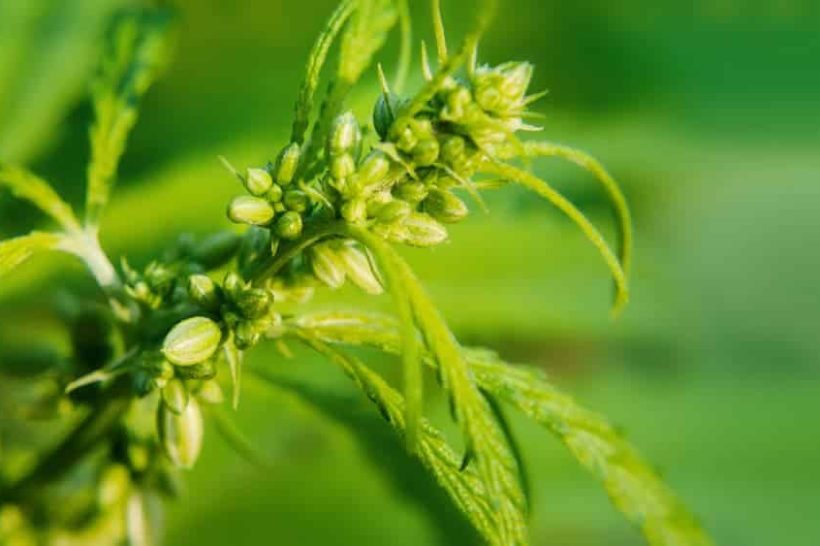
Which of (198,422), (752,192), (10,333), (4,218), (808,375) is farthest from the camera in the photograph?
(752,192)

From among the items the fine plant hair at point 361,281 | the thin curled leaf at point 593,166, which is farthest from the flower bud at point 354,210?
the thin curled leaf at point 593,166

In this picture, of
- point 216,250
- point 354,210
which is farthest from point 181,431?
point 354,210

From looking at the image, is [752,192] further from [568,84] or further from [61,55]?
[61,55]

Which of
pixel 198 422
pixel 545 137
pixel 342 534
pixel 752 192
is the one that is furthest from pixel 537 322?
pixel 752 192

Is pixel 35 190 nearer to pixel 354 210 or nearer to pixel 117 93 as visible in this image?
pixel 117 93

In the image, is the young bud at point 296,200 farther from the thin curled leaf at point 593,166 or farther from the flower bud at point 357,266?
the thin curled leaf at point 593,166

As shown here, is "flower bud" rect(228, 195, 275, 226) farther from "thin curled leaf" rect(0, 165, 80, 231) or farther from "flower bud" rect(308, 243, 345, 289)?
"thin curled leaf" rect(0, 165, 80, 231)
